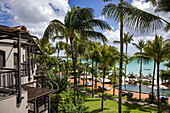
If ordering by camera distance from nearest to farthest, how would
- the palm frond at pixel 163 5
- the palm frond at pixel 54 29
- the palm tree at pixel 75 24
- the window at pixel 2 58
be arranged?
the palm frond at pixel 163 5 < the window at pixel 2 58 < the palm frond at pixel 54 29 < the palm tree at pixel 75 24

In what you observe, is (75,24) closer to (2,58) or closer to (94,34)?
(94,34)

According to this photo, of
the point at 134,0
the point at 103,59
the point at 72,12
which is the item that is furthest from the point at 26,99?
the point at 103,59

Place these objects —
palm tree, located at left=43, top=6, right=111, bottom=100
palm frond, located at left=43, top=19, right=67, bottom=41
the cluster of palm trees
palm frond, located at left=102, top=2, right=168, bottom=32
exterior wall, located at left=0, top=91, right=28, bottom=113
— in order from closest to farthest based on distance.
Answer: exterior wall, located at left=0, top=91, right=28, bottom=113 → palm frond, located at left=102, top=2, right=168, bottom=32 → the cluster of palm trees → palm frond, located at left=43, top=19, right=67, bottom=41 → palm tree, located at left=43, top=6, right=111, bottom=100

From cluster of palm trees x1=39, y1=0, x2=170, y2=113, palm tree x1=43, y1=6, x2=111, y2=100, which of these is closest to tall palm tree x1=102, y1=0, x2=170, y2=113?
cluster of palm trees x1=39, y1=0, x2=170, y2=113

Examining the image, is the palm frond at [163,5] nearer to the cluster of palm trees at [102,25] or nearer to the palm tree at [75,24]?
the cluster of palm trees at [102,25]

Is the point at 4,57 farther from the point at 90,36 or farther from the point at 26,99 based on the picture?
the point at 90,36

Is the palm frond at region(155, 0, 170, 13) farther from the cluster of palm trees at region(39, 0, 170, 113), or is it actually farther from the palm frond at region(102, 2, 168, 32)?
the palm frond at region(102, 2, 168, 32)

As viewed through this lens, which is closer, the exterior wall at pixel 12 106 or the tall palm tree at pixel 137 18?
the exterior wall at pixel 12 106

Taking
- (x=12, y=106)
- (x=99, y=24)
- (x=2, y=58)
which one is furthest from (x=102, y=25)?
(x=12, y=106)

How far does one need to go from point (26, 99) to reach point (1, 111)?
89 centimetres

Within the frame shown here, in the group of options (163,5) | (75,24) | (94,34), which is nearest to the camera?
(163,5)

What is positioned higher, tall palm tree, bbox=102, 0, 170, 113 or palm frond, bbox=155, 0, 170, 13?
palm frond, bbox=155, 0, 170, 13

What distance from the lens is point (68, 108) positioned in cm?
936

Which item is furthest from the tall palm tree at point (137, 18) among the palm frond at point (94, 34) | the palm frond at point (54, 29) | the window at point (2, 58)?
the window at point (2, 58)
